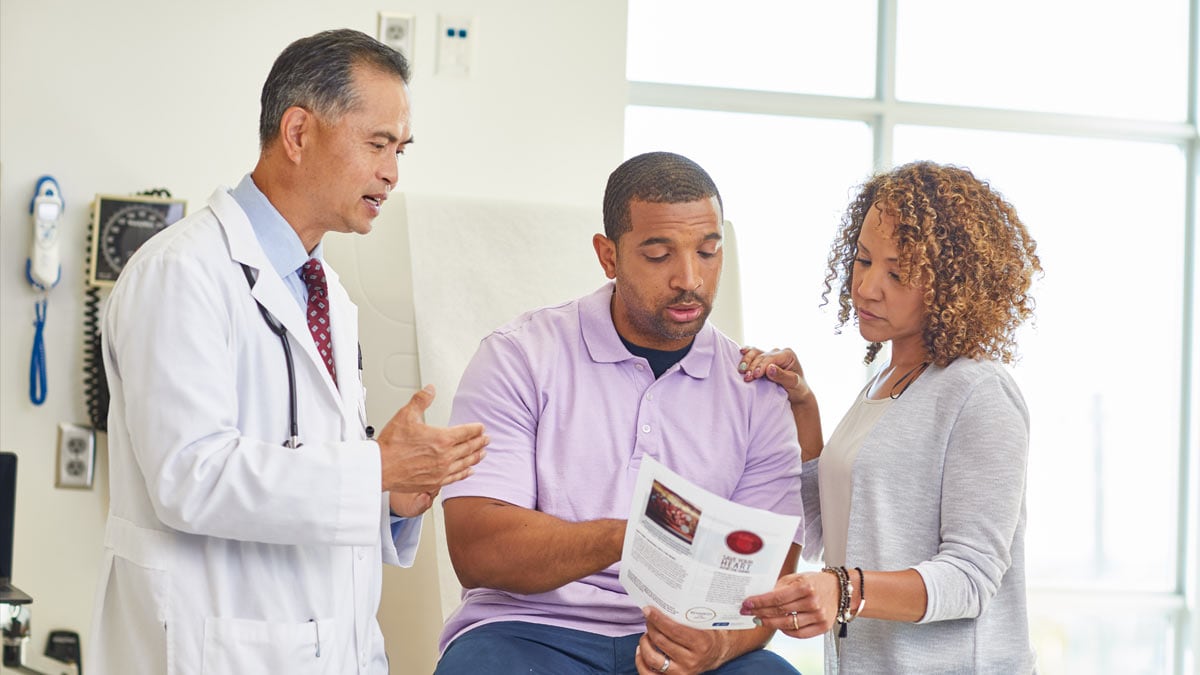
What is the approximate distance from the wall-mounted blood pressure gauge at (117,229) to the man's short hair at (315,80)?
128 cm

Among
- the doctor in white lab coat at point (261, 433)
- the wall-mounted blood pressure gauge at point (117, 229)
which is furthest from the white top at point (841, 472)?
the wall-mounted blood pressure gauge at point (117, 229)

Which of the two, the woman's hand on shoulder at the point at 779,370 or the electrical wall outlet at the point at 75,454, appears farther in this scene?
the electrical wall outlet at the point at 75,454

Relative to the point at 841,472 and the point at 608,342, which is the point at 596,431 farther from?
the point at 841,472

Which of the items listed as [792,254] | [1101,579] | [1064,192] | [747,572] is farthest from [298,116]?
[1101,579]

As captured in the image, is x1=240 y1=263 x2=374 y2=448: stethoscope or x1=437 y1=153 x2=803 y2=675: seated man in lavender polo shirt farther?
x1=437 y1=153 x2=803 y2=675: seated man in lavender polo shirt

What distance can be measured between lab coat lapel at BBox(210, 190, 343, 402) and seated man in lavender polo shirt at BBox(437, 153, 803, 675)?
1.33 ft

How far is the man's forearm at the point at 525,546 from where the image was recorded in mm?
1863

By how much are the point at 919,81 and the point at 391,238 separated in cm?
182

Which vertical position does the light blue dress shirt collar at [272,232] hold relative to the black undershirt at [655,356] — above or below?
above

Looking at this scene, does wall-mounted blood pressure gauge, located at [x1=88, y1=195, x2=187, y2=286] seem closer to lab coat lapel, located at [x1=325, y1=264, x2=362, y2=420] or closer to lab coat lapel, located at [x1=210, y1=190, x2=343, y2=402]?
lab coat lapel, located at [x1=325, y1=264, x2=362, y2=420]

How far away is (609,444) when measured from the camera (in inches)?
81.0

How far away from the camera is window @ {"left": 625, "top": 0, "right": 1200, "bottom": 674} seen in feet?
12.1

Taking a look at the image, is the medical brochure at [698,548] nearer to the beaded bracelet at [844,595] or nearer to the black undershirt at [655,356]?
the beaded bracelet at [844,595]

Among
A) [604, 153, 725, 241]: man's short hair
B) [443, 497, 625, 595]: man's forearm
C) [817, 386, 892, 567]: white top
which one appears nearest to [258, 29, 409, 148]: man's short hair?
[604, 153, 725, 241]: man's short hair
